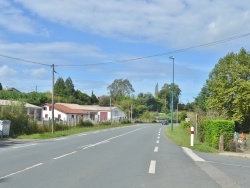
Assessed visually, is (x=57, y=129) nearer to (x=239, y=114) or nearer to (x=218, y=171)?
(x=239, y=114)

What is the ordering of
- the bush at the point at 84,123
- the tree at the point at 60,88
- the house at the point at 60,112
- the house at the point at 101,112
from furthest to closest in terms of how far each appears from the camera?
the tree at the point at 60,88
the house at the point at 101,112
the house at the point at 60,112
the bush at the point at 84,123

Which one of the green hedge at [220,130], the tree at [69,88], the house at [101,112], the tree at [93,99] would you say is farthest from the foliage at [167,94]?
the green hedge at [220,130]

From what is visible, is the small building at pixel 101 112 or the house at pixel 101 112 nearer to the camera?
the small building at pixel 101 112

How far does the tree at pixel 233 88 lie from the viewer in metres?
56.8

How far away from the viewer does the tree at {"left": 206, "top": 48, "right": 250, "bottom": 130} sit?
186ft

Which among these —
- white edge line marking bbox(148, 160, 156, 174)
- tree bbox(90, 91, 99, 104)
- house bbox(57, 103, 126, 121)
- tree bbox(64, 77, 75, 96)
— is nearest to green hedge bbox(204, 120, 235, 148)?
white edge line marking bbox(148, 160, 156, 174)

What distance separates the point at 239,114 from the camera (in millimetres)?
57750

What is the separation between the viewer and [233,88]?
5878 cm

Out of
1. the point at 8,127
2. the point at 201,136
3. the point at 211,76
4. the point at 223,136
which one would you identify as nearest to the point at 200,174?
the point at 223,136

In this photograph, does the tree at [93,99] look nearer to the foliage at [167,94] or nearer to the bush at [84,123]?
the foliage at [167,94]

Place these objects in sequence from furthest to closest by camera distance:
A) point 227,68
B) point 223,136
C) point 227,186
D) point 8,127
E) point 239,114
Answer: point 227,68
point 239,114
point 8,127
point 223,136
point 227,186

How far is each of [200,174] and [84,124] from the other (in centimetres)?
4965

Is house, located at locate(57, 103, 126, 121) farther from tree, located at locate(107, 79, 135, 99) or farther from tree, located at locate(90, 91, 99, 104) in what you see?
tree, located at locate(107, 79, 135, 99)

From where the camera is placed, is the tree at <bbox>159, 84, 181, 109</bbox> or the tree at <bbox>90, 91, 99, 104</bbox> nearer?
the tree at <bbox>90, 91, 99, 104</bbox>
